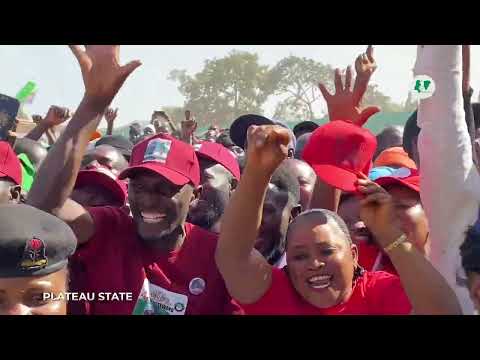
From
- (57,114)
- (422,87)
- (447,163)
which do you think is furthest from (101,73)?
(57,114)

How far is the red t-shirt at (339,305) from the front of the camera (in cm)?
189

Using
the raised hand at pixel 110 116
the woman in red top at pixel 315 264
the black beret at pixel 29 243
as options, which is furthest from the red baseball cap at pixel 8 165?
the raised hand at pixel 110 116

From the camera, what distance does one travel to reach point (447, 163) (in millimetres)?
1867

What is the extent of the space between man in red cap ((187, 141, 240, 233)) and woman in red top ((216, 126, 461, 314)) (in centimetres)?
84

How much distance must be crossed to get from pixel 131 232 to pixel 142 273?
171mm

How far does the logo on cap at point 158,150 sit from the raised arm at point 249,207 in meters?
0.70

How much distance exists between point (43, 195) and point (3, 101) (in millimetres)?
1646

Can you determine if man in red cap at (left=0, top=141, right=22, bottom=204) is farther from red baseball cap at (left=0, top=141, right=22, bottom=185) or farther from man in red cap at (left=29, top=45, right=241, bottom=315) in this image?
man in red cap at (left=29, top=45, right=241, bottom=315)

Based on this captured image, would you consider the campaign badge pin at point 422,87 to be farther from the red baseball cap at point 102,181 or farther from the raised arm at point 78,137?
the red baseball cap at point 102,181

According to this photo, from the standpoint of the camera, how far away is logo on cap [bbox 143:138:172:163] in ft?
7.87
